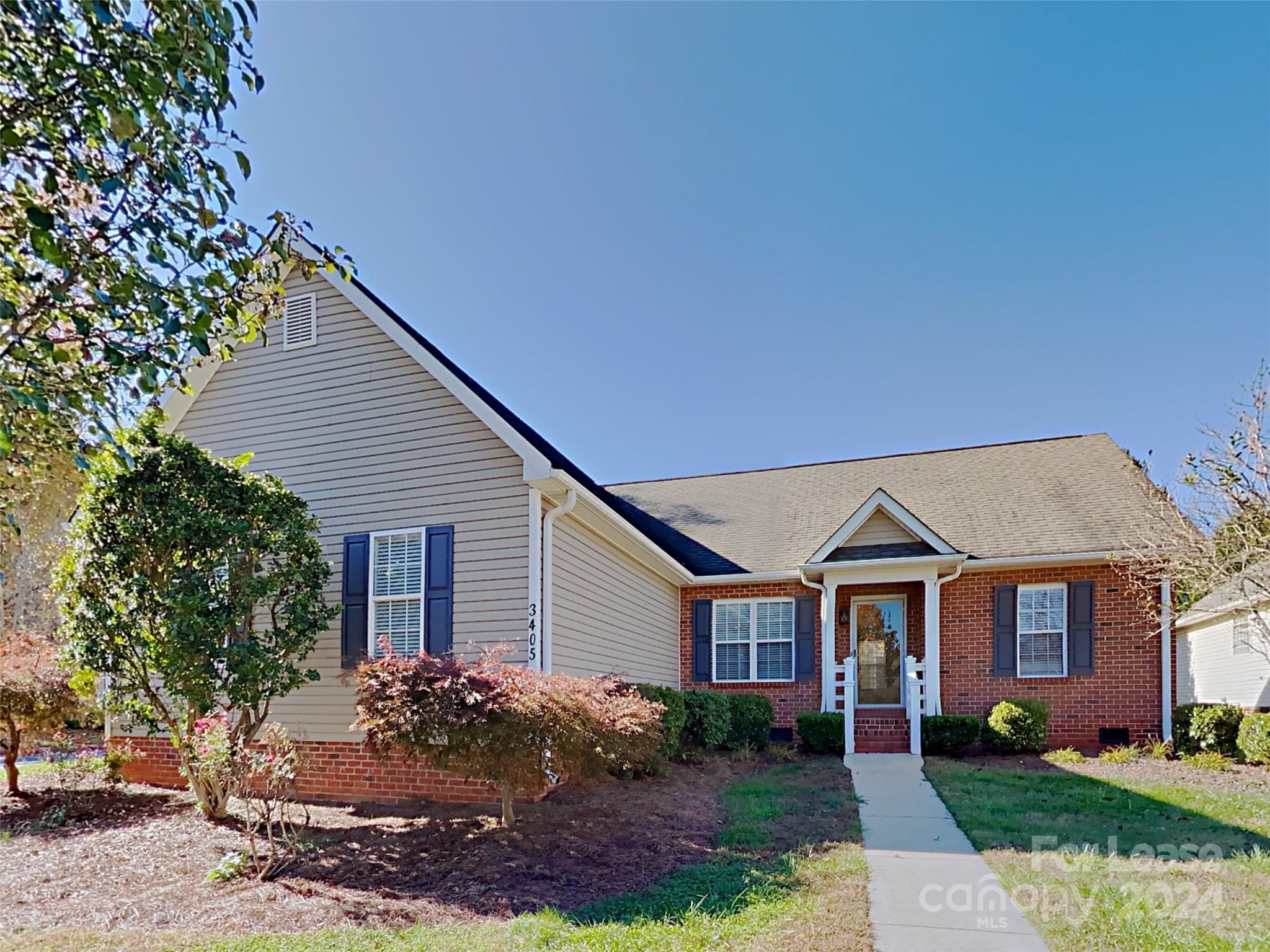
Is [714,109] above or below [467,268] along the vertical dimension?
above

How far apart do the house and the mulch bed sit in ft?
3.78

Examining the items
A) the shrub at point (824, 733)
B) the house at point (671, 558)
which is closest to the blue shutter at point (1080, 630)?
the house at point (671, 558)

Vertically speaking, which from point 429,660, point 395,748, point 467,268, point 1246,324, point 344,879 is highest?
point 467,268

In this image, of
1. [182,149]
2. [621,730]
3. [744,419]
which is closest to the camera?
[182,149]

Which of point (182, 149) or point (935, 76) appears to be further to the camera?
point (935, 76)

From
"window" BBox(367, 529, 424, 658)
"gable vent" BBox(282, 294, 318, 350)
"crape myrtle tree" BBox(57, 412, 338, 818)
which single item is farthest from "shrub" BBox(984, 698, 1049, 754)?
"gable vent" BBox(282, 294, 318, 350)

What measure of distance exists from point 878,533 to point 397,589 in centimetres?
799

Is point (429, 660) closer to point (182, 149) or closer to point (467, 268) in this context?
point (182, 149)

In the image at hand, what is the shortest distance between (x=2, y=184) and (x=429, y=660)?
4.55 metres

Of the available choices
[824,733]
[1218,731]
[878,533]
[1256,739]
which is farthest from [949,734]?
[1256,739]

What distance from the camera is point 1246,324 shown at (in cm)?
1181

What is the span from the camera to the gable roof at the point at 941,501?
44.3 feet

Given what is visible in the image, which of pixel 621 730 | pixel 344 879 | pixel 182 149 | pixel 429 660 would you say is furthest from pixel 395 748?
pixel 182 149

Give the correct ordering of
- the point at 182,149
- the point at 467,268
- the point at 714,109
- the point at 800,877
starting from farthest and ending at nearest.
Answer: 1. the point at 467,268
2. the point at 714,109
3. the point at 800,877
4. the point at 182,149
